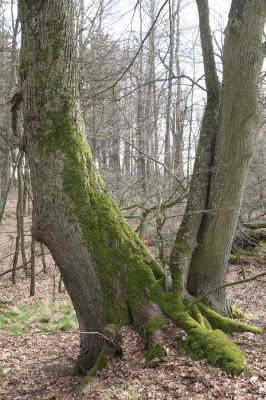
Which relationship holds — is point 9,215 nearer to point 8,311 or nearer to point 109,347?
point 8,311

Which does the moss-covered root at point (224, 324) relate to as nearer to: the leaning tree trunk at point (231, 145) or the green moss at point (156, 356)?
the leaning tree trunk at point (231, 145)

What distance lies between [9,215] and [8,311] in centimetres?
1161

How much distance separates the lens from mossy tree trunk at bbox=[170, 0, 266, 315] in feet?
18.5

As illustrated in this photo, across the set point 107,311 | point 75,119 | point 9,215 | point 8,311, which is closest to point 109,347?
point 107,311

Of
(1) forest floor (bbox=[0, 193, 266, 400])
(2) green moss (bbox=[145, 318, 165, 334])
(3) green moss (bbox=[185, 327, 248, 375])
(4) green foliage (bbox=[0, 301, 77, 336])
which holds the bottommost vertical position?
(4) green foliage (bbox=[0, 301, 77, 336])

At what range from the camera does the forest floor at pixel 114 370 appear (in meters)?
4.00

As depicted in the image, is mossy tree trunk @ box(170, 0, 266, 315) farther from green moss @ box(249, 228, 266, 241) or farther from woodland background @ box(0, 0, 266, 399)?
green moss @ box(249, 228, 266, 241)

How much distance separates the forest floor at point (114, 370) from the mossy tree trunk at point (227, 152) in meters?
1.15

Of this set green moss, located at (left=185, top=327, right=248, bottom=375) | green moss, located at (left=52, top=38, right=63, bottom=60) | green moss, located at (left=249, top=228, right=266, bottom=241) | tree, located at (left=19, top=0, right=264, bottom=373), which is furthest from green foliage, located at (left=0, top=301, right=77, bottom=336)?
green moss, located at (left=249, top=228, right=266, bottom=241)

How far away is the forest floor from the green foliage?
0.07 ft

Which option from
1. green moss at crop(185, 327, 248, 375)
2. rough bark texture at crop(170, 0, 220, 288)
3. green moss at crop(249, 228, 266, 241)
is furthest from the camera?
green moss at crop(249, 228, 266, 241)

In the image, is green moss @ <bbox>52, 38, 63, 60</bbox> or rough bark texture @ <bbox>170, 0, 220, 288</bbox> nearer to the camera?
green moss @ <bbox>52, 38, 63, 60</bbox>

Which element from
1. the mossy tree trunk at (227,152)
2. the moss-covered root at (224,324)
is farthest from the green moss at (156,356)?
the mossy tree trunk at (227,152)

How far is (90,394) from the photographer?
4273 mm
